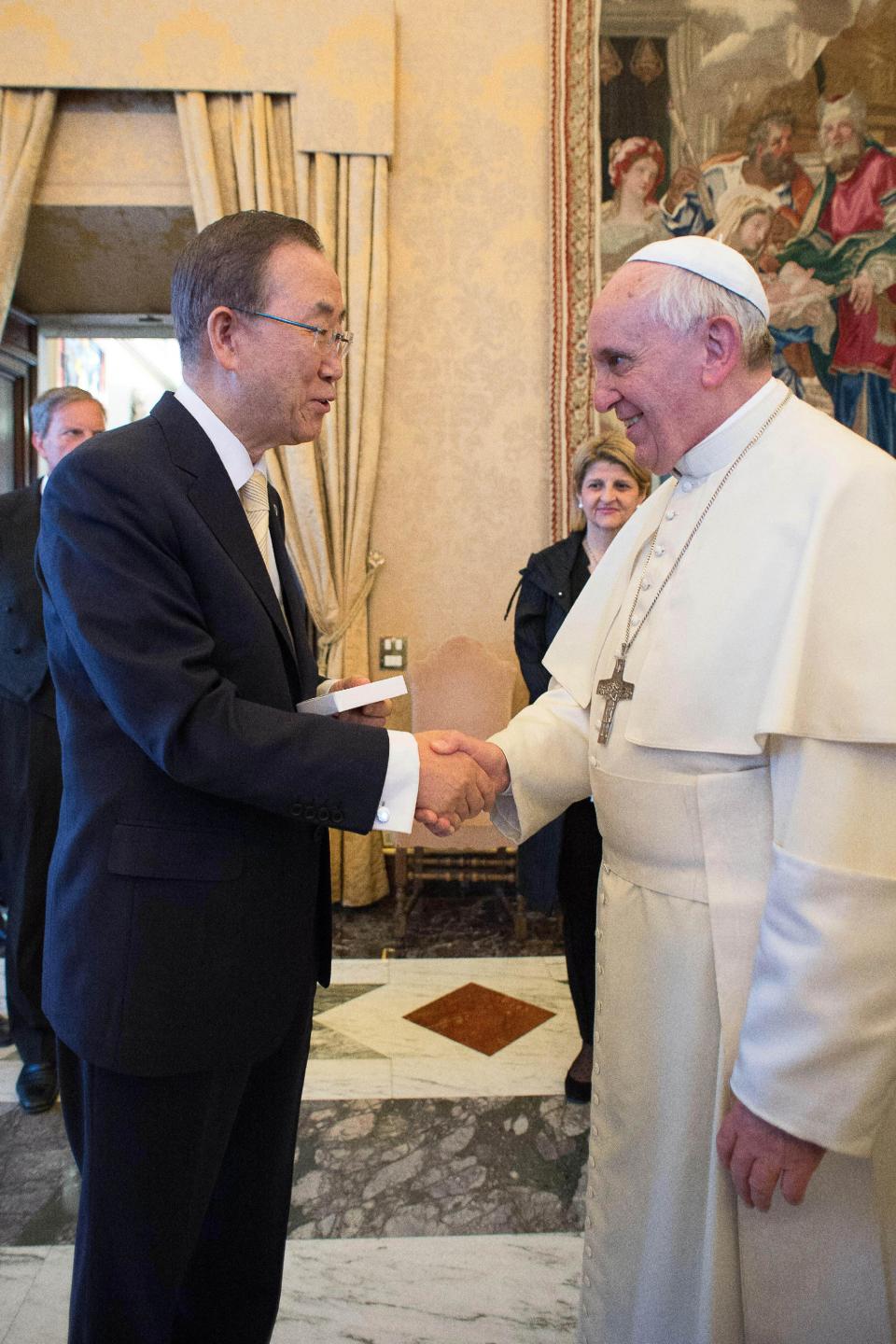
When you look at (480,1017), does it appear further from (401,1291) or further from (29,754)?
(29,754)

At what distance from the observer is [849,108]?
Answer: 196 inches

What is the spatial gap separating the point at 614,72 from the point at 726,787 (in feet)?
15.7

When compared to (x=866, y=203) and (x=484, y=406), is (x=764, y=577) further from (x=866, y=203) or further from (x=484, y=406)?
(x=866, y=203)

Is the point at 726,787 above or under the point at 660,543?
under

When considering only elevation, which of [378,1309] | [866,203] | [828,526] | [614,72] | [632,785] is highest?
[614,72]

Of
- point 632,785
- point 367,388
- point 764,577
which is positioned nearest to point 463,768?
point 632,785

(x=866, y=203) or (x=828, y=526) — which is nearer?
(x=828, y=526)

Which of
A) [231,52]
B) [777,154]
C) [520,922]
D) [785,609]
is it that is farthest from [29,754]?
[777,154]

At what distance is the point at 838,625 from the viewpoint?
1.33 meters

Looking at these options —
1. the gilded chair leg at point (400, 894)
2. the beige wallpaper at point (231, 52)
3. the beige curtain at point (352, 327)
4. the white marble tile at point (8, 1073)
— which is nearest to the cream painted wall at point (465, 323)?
the beige curtain at point (352, 327)

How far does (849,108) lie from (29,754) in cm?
497

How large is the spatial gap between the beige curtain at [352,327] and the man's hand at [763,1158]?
143 inches

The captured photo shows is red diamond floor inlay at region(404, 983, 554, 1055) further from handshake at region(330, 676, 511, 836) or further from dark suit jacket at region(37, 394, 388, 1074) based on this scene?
dark suit jacket at region(37, 394, 388, 1074)

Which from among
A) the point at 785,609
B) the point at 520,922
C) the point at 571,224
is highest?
the point at 571,224
